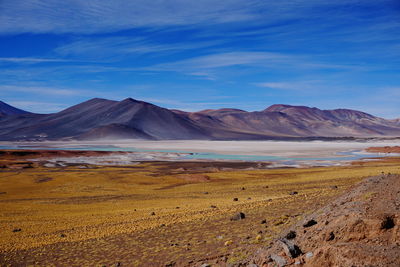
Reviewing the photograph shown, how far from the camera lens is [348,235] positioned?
6.76m

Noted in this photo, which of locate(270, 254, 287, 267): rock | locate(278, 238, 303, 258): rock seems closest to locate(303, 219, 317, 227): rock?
locate(278, 238, 303, 258): rock

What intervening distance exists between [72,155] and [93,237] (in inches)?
2310

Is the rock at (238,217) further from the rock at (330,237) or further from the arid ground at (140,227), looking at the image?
the rock at (330,237)

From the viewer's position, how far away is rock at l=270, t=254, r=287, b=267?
6806mm

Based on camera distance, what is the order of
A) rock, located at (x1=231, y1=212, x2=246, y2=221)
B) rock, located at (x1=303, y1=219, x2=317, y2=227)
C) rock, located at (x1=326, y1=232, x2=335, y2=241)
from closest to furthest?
1. rock, located at (x1=326, y1=232, x2=335, y2=241)
2. rock, located at (x1=303, y1=219, x2=317, y2=227)
3. rock, located at (x1=231, y1=212, x2=246, y2=221)

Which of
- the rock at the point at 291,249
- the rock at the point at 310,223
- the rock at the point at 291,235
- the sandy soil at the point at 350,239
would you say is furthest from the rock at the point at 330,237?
the rock at the point at 310,223

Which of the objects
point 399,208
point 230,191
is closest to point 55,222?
point 230,191

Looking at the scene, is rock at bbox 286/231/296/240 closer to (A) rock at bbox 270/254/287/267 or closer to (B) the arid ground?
(A) rock at bbox 270/254/287/267

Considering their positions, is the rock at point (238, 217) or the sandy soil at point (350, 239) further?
the rock at point (238, 217)

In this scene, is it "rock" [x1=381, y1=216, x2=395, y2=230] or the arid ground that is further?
the arid ground

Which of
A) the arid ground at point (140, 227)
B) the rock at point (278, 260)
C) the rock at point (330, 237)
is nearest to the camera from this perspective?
the rock at point (278, 260)

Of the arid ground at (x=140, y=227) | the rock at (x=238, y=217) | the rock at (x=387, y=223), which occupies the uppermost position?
the rock at (x=387, y=223)

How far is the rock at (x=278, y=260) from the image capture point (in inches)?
268

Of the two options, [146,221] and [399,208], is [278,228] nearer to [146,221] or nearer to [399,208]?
[399,208]
